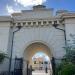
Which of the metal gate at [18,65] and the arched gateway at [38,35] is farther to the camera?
the arched gateway at [38,35]

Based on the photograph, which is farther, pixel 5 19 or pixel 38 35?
pixel 5 19

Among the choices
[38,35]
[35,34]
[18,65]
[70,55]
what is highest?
[35,34]

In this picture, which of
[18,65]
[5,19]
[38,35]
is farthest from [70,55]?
[5,19]

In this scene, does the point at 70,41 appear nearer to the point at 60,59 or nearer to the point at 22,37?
the point at 60,59

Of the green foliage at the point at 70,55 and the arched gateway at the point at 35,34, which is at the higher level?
the arched gateway at the point at 35,34

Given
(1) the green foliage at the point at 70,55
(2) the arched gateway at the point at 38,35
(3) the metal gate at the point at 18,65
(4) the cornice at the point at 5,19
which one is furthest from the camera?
(4) the cornice at the point at 5,19

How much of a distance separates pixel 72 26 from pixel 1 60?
6.56 m

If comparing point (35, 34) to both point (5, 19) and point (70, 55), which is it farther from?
point (70, 55)

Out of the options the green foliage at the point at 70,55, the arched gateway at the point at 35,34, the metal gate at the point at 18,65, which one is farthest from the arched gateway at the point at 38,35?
the green foliage at the point at 70,55

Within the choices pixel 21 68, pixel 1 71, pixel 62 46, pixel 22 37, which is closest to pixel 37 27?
pixel 22 37

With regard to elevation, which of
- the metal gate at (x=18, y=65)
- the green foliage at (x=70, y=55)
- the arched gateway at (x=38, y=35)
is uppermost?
the arched gateway at (x=38, y=35)

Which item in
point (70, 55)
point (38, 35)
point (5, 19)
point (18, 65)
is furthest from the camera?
point (5, 19)

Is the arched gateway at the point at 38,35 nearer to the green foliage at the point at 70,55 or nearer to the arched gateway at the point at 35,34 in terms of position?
the arched gateway at the point at 35,34

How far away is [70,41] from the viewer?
12008mm
